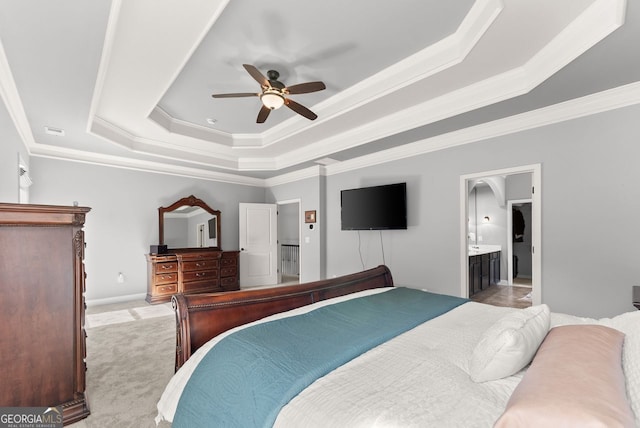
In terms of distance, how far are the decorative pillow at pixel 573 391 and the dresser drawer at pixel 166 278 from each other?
5409mm

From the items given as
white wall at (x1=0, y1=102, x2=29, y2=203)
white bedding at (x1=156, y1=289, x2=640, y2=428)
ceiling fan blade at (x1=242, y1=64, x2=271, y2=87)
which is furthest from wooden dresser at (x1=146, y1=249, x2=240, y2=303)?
white bedding at (x1=156, y1=289, x2=640, y2=428)

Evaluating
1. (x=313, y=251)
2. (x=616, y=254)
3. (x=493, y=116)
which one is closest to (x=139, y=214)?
(x=313, y=251)

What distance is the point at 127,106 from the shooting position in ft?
11.8

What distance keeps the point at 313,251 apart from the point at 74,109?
13.8 ft

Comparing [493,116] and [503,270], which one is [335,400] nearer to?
[493,116]

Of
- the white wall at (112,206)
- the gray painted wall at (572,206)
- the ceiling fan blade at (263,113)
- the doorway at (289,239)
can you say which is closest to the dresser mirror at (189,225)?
the white wall at (112,206)

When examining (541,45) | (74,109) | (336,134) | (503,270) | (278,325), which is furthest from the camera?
(503,270)

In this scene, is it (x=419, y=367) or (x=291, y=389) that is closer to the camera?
(x=291, y=389)

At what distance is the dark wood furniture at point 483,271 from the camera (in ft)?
17.1

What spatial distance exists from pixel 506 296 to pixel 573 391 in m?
5.53

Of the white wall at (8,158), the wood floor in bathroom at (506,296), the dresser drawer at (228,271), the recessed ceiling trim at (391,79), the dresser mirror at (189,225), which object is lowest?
the wood floor in bathroom at (506,296)

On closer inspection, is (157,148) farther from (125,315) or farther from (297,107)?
(297,107)

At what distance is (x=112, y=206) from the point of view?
5.12m

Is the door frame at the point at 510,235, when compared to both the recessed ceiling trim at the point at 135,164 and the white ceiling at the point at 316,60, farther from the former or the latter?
the recessed ceiling trim at the point at 135,164
